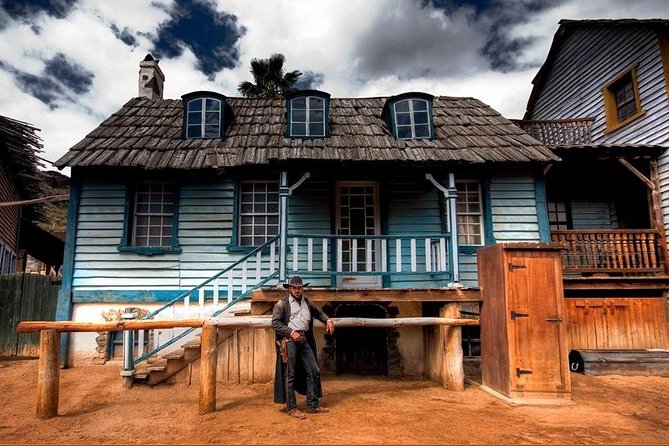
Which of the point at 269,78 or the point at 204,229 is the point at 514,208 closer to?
the point at 204,229

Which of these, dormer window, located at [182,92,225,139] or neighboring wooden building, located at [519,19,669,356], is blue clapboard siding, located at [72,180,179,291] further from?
neighboring wooden building, located at [519,19,669,356]

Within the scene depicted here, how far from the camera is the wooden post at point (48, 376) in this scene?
5309 millimetres

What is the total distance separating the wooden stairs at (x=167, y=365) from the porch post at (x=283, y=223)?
1.52 metres

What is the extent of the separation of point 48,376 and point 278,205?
5259 mm

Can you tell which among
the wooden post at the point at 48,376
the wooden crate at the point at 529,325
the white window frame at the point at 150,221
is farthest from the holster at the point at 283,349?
the white window frame at the point at 150,221

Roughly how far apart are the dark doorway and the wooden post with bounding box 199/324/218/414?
3.65 meters

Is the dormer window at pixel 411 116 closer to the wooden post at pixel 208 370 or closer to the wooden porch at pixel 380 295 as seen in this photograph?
the wooden porch at pixel 380 295

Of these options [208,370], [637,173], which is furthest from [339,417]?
[637,173]

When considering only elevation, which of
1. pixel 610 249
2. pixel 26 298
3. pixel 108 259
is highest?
pixel 610 249

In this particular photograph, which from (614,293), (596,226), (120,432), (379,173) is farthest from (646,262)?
(120,432)

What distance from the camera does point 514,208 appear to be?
369 inches

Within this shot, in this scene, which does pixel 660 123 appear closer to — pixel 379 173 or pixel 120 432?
pixel 379 173

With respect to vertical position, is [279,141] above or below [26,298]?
above

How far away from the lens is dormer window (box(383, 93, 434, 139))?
960cm
